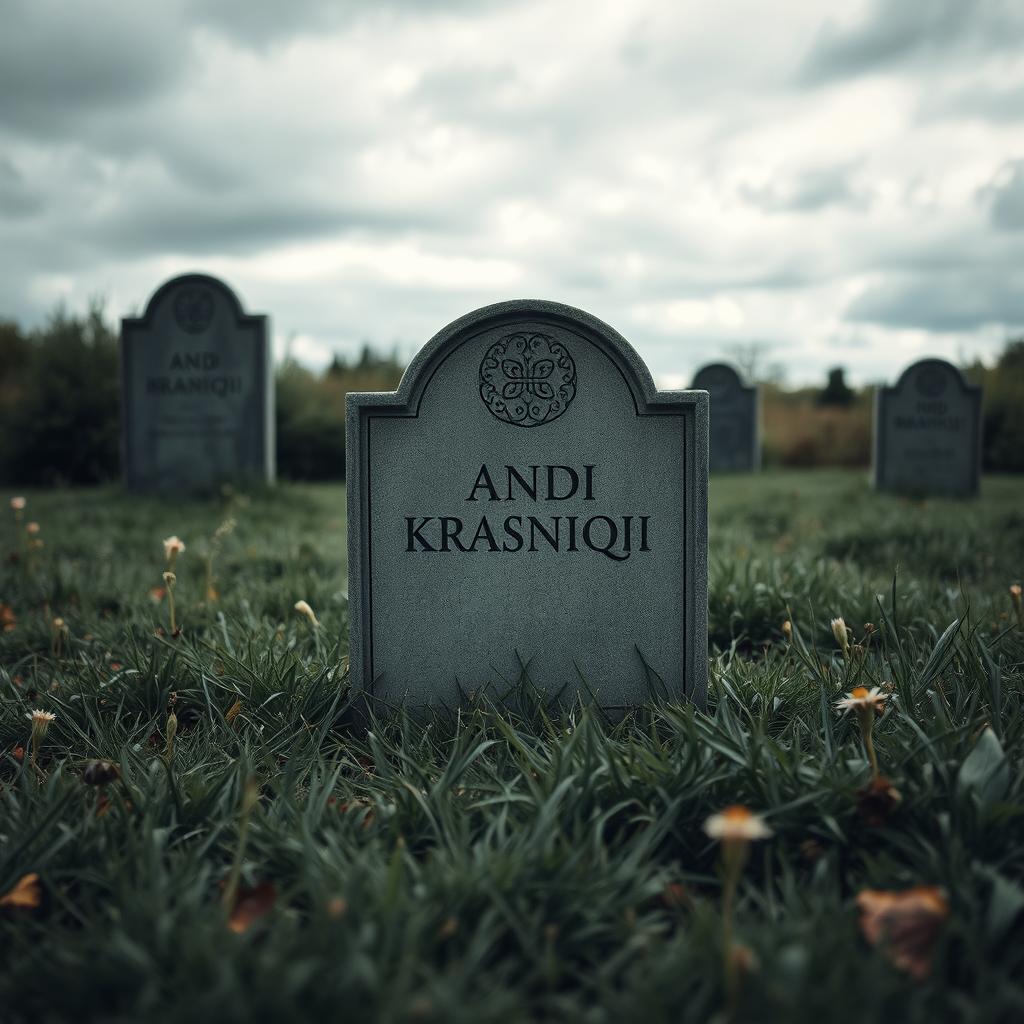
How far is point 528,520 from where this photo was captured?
2566mm

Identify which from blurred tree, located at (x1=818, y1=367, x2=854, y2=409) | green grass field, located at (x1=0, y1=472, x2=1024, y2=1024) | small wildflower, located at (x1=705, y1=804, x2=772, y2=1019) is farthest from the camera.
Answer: blurred tree, located at (x1=818, y1=367, x2=854, y2=409)

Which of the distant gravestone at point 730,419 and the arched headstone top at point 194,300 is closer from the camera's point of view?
the arched headstone top at point 194,300

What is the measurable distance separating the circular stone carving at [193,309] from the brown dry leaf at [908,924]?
801cm

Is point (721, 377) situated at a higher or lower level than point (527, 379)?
higher

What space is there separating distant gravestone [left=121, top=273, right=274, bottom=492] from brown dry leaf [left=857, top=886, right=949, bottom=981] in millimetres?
7685

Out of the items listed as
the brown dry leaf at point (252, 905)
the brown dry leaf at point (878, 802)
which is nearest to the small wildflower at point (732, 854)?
the brown dry leaf at point (878, 802)

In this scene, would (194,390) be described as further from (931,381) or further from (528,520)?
(931,381)

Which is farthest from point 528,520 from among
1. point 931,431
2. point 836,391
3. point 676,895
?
point 836,391

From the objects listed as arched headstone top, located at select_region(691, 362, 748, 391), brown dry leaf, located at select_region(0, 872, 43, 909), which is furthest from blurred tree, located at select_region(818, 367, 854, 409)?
brown dry leaf, located at select_region(0, 872, 43, 909)

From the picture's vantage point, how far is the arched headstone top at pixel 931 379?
9711 mm

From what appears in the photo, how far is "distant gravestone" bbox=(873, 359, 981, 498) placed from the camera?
31.9ft

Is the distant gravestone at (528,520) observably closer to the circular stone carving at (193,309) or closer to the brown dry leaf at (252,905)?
the brown dry leaf at (252,905)

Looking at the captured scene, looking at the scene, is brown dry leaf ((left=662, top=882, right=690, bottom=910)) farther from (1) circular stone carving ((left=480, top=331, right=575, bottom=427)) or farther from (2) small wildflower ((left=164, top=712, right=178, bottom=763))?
(1) circular stone carving ((left=480, top=331, right=575, bottom=427))

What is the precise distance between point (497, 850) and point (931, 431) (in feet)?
31.8
